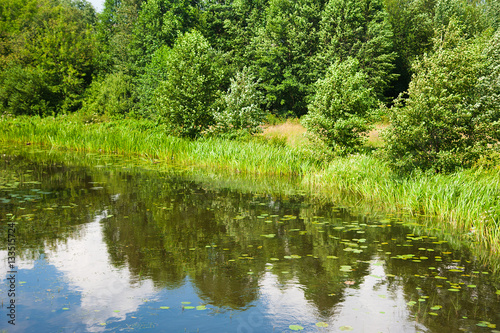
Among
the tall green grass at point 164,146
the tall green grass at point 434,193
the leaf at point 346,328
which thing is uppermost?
the tall green grass at point 164,146

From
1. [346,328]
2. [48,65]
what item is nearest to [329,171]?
[346,328]

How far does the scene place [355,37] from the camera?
3572 centimetres

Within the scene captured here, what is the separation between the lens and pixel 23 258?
23.3ft

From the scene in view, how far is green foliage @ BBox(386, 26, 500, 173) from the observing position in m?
10.7

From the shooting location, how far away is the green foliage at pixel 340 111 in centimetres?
1499

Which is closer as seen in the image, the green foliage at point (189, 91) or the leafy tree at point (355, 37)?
the green foliage at point (189, 91)

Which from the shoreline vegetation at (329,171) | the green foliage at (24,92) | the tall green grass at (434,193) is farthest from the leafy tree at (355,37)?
the green foliage at (24,92)

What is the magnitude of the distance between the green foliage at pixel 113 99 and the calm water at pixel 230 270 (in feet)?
70.5

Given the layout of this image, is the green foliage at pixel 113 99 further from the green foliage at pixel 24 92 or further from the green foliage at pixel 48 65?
the green foliage at pixel 24 92

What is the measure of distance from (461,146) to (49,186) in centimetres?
1200

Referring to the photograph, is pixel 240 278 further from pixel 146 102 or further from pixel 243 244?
pixel 146 102

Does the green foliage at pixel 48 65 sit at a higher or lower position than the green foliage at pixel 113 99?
higher

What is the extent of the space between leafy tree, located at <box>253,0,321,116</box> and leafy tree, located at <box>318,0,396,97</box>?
1.43 metres

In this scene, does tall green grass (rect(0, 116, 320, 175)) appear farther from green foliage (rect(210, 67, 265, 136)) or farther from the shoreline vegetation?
green foliage (rect(210, 67, 265, 136))
